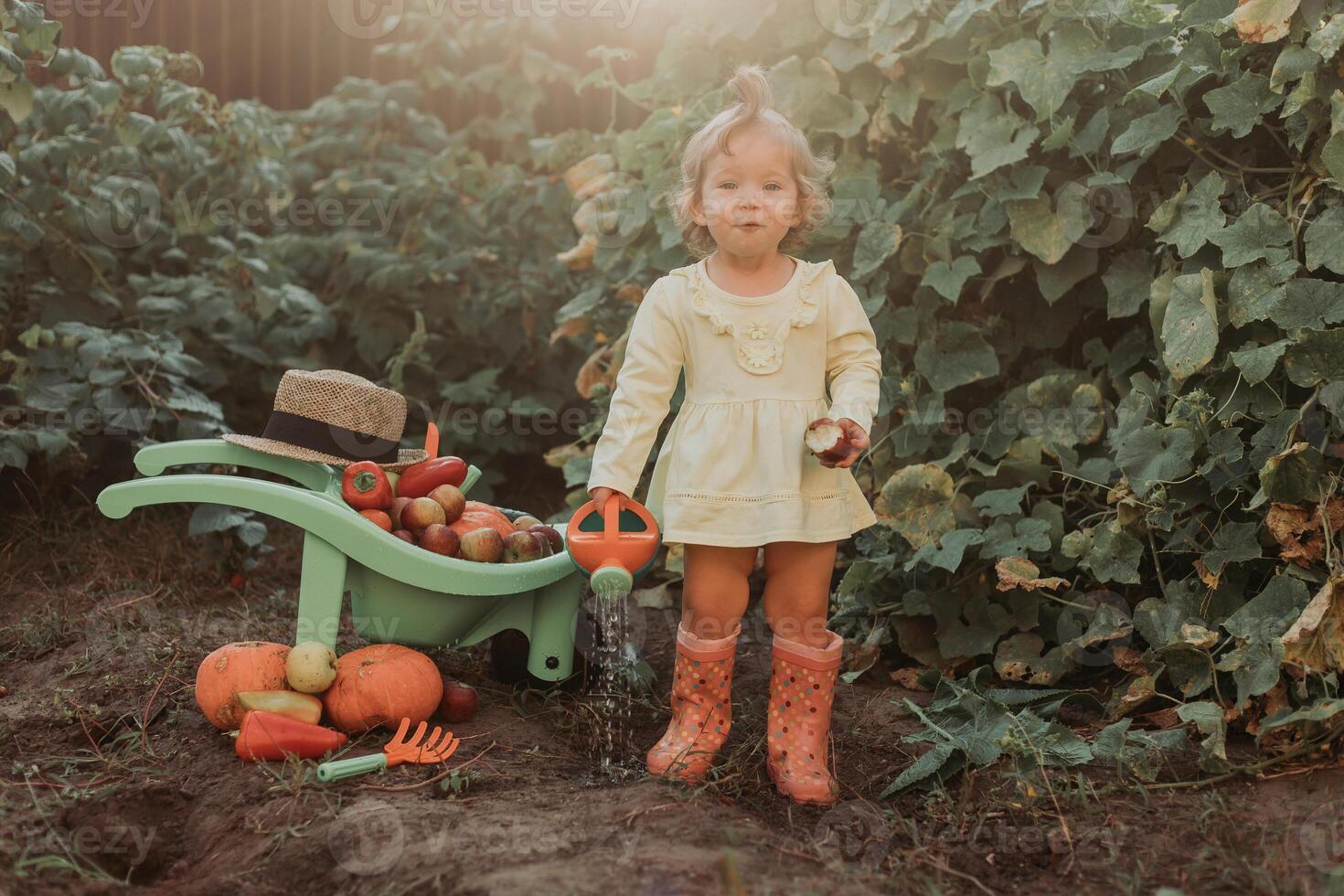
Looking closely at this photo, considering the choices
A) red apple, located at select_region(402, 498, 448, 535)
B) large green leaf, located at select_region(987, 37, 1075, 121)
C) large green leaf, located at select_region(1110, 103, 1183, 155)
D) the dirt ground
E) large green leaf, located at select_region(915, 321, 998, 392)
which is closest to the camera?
the dirt ground

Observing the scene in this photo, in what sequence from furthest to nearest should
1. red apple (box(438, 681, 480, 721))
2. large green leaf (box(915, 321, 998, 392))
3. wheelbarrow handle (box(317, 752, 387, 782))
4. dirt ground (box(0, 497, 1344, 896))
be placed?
large green leaf (box(915, 321, 998, 392)) → red apple (box(438, 681, 480, 721)) → wheelbarrow handle (box(317, 752, 387, 782)) → dirt ground (box(0, 497, 1344, 896))

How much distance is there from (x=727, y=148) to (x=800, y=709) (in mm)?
1103

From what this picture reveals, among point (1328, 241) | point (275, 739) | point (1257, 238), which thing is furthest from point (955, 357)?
point (275, 739)

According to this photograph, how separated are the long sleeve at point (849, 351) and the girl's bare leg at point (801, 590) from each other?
0.28 meters

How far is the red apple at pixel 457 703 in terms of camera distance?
2.48m

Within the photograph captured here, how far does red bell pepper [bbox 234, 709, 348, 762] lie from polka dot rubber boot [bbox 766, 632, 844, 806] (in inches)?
34.4

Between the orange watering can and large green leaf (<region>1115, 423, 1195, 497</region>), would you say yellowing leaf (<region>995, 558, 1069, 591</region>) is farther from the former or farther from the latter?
the orange watering can

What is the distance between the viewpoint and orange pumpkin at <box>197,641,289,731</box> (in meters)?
2.32

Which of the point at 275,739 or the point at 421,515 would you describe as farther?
the point at 421,515

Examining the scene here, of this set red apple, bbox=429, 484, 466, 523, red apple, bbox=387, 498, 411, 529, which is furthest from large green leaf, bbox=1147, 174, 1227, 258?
red apple, bbox=387, 498, 411, 529

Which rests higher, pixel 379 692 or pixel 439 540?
pixel 439 540

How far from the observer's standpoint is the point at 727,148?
7.39 feet

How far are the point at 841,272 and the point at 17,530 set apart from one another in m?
2.61

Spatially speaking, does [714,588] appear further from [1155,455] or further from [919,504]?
[1155,455]
